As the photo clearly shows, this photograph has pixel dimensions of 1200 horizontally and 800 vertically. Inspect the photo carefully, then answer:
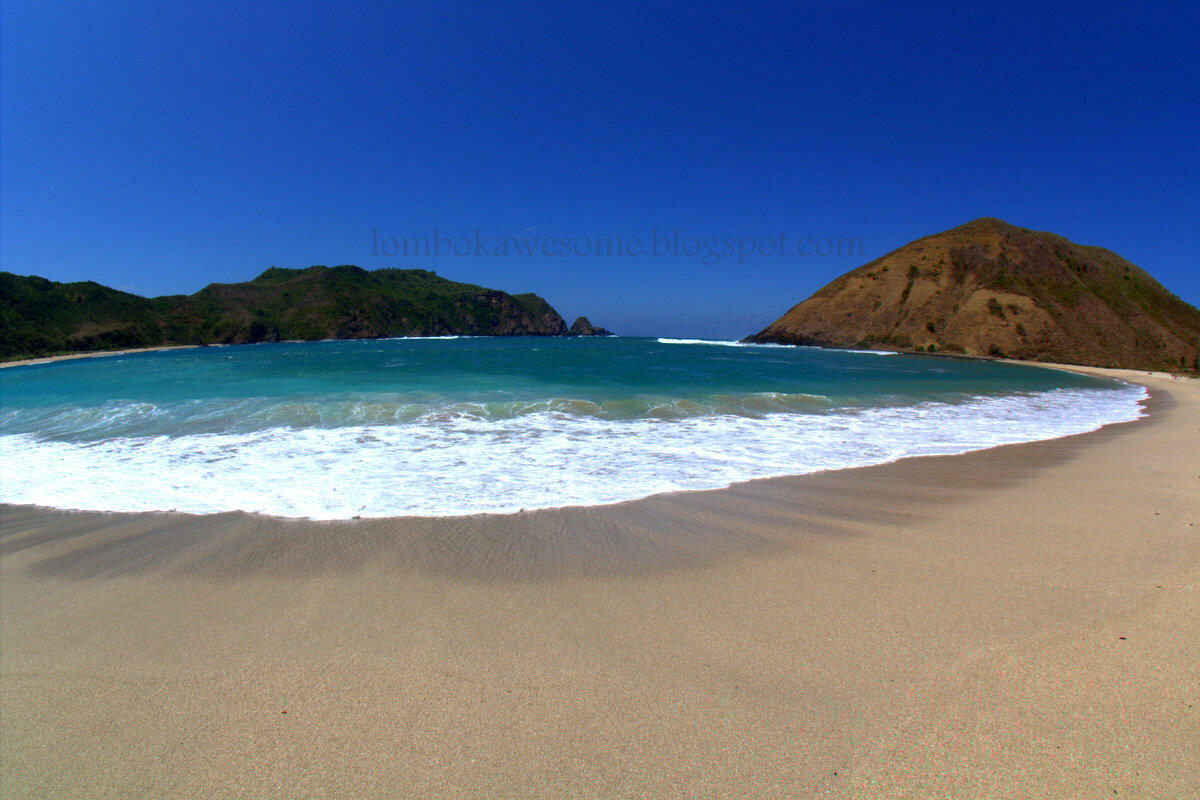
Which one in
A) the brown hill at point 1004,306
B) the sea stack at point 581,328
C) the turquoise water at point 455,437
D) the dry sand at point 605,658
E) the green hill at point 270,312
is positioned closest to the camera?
the dry sand at point 605,658

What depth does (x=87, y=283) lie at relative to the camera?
82.2 m

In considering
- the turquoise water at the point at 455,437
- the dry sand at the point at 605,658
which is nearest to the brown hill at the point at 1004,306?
the turquoise water at the point at 455,437

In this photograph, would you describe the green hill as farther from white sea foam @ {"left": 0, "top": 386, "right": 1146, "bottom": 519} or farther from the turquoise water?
white sea foam @ {"left": 0, "top": 386, "right": 1146, "bottom": 519}

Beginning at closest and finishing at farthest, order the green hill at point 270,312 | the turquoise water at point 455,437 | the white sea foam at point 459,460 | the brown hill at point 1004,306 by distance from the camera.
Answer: the white sea foam at point 459,460 → the turquoise water at point 455,437 → the brown hill at point 1004,306 → the green hill at point 270,312

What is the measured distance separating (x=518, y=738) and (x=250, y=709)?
4.08 feet

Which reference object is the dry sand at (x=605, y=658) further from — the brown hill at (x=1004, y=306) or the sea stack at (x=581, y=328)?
the sea stack at (x=581, y=328)

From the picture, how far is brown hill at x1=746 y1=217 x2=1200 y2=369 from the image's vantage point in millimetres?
48375

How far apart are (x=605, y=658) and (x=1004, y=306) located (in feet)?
215

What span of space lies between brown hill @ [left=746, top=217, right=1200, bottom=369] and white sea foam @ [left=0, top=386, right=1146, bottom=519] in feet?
159

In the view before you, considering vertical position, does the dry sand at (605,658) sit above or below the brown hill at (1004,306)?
below

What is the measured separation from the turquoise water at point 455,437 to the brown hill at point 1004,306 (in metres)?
41.1

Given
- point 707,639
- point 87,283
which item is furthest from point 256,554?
point 87,283

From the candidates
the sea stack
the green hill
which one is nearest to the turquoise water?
the green hill

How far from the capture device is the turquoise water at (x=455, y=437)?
19.1 ft
